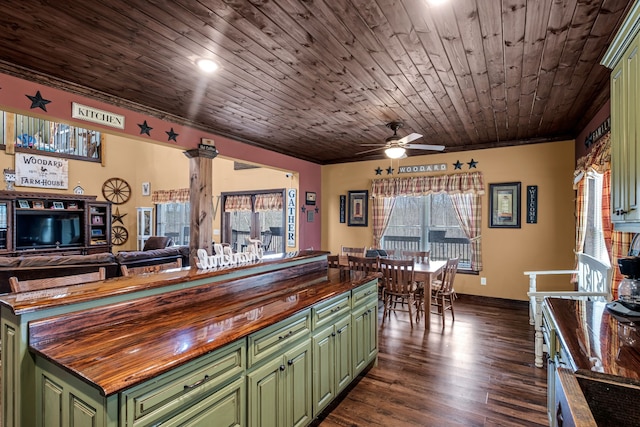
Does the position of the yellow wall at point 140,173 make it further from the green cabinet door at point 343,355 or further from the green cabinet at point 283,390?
Result: the green cabinet at point 283,390

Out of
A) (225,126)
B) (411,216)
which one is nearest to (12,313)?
(225,126)

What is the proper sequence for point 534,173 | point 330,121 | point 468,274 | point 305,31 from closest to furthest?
point 305,31
point 330,121
point 534,173
point 468,274

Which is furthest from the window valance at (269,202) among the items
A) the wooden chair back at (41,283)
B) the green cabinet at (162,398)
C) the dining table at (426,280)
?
the green cabinet at (162,398)

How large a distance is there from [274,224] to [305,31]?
17.6 ft

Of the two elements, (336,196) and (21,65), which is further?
(336,196)

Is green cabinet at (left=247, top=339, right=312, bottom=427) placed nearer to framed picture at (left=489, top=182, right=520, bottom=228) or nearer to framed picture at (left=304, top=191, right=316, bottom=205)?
framed picture at (left=489, top=182, right=520, bottom=228)

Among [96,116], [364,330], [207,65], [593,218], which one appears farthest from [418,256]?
[96,116]

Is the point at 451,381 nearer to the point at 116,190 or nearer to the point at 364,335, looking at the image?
the point at 364,335

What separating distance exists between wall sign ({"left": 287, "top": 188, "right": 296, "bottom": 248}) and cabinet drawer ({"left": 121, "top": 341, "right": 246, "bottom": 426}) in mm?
4974

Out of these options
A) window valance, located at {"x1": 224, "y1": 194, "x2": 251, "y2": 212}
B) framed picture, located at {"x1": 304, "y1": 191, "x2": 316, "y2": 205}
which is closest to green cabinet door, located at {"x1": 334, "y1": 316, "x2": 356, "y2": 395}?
framed picture, located at {"x1": 304, "y1": 191, "x2": 316, "y2": 205}

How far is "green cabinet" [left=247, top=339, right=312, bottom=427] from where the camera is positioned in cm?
170

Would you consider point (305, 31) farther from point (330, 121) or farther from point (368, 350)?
point (368, 350)

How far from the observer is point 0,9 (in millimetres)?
1963

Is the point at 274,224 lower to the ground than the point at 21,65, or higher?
lower
